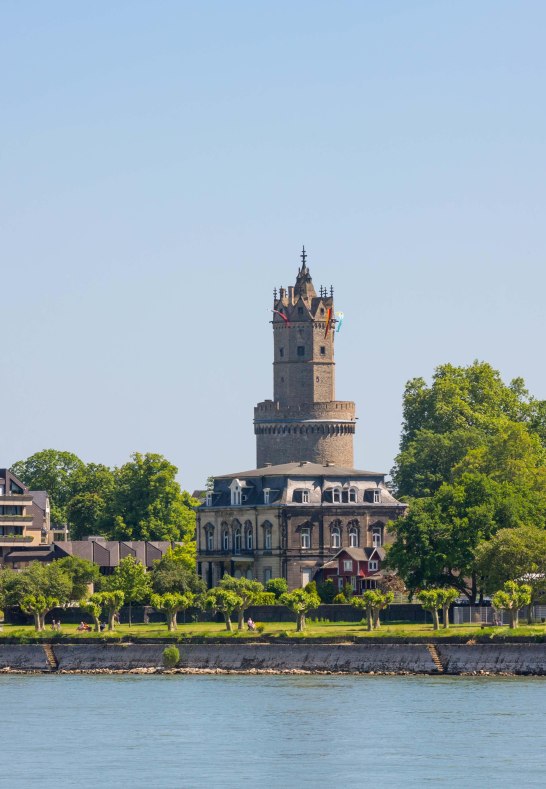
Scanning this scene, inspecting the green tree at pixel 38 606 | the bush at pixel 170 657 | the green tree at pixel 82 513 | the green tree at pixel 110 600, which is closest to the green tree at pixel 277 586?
the green tree at pixel 38 606

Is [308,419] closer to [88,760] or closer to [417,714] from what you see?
[417,714]

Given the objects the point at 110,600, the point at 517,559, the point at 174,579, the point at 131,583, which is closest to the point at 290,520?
the point at 174,579

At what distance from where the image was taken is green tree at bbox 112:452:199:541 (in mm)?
164000

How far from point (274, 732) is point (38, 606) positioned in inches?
1452

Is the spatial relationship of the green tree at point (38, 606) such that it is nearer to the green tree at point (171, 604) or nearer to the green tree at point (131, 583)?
the green tree at point (131, 583)

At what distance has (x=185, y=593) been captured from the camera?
405 ft

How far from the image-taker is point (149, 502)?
16512 centimetres

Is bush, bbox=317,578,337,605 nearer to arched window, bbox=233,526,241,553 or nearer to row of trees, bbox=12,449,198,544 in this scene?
arched window, bbox=233,526,241,553

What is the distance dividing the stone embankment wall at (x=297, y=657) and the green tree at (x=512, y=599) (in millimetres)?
4137

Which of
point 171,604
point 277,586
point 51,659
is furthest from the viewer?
point 277,586

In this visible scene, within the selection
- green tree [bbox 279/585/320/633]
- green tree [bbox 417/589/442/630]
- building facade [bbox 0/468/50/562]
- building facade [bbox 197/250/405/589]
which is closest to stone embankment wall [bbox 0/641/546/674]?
green tree [bbox 279/585/320/633]

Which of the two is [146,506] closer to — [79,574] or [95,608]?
[79,574]

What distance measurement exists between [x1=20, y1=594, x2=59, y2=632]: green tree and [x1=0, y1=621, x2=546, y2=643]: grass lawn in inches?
31.2

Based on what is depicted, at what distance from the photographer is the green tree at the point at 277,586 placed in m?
132
